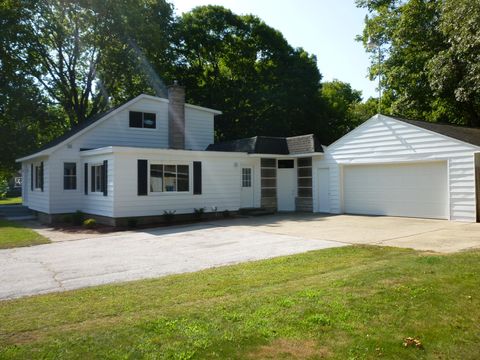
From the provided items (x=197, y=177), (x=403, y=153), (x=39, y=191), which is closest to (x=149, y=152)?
(x=197, y=177)

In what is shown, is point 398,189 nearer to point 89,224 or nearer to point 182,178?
point 182,178

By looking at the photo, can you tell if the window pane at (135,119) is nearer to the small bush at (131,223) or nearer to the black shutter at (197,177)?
the black shutter at (197,177)

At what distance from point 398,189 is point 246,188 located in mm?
6765

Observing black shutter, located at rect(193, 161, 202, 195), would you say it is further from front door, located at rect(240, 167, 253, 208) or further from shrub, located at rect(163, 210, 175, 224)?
front door, located at rect(240, 167, 253, 208)

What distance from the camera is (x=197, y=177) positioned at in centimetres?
1767

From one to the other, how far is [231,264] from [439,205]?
1002 cm

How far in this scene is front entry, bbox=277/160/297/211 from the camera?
68.1 feet

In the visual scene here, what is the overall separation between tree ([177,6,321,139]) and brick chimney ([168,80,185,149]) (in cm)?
1205

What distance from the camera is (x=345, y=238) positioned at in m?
11.4

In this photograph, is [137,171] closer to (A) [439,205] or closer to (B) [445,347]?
(A) [439,205]

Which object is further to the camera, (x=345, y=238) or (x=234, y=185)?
(x=234, y=185)

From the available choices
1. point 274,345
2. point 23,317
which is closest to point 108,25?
point 23,317

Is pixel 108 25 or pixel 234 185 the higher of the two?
pixel 108 25

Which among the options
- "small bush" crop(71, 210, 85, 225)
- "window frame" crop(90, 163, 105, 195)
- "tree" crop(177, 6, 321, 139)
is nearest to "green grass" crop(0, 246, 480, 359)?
"window frame" crop(90, 163, 105, 195)
